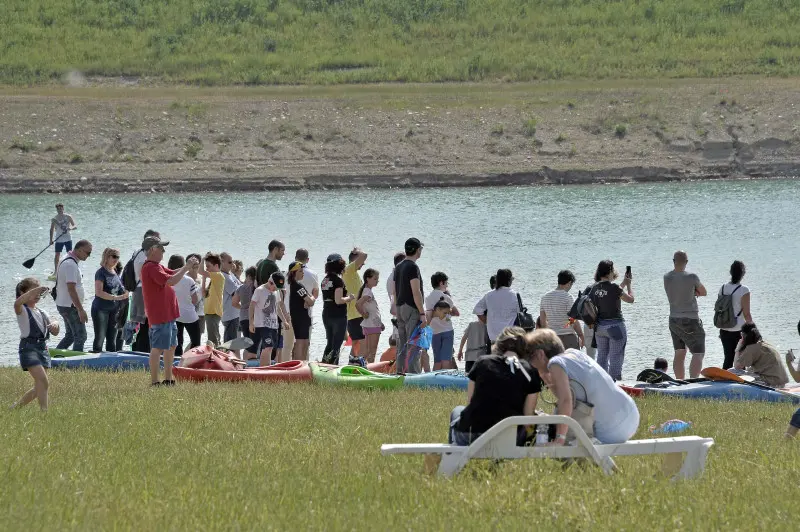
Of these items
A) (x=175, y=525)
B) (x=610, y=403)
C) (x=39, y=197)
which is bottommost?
(x=175, y=525)

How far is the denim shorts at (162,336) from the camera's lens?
13.3m

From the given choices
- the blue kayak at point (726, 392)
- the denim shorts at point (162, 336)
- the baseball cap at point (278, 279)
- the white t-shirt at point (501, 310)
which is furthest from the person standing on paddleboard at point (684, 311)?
the denim shorts at point (162, 336)

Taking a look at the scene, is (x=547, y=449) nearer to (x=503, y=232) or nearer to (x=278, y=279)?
(x=278, y=279)

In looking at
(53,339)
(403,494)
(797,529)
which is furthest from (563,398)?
(53,339)

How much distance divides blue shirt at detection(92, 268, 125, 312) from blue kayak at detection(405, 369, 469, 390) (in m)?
4.35

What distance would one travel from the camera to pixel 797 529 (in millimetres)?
6723

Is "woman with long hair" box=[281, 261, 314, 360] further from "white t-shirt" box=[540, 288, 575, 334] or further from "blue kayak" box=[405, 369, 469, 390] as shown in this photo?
"white t-shirt" box=[540, 288, 575, 334]

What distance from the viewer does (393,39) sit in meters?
82.4

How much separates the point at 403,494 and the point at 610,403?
4.79 feet

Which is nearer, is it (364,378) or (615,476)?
(615,476)

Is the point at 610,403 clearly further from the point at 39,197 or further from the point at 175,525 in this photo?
the point at 39,197

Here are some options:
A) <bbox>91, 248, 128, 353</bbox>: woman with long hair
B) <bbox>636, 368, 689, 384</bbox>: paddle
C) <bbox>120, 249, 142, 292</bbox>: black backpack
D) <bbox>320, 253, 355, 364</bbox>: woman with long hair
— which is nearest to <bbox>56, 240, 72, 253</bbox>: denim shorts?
<bbox>91, 248, 128, 353</bbox>: woman with long hair

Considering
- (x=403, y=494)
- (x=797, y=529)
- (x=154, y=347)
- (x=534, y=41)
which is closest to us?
(x=797, y=529)

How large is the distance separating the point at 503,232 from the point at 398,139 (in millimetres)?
21295
